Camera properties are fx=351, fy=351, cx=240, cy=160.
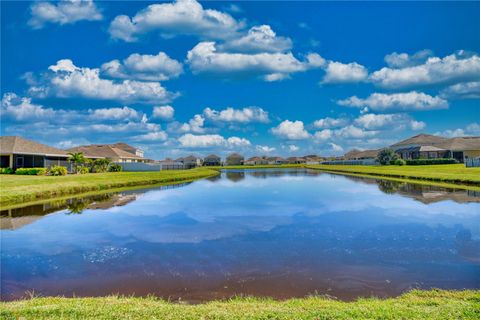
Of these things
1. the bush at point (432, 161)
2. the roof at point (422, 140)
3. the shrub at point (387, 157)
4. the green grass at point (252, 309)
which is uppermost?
the roof at point (422, 140)

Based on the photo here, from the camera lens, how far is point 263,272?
8.73 metres

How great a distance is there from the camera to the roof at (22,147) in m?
42.2

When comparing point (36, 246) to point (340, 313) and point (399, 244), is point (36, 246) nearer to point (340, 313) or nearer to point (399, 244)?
point (340, 313)

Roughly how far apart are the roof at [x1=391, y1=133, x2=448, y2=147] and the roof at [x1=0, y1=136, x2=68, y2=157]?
81021mm

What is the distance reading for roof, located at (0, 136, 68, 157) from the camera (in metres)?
42.2

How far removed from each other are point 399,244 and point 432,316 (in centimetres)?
645

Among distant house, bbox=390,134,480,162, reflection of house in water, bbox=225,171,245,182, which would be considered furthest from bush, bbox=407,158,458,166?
reflection of house in water, bbox=225,171,245,182

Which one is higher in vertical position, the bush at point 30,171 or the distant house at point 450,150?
the distant house at point 450,150

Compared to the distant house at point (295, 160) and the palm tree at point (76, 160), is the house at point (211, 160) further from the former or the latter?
the palm tree at point (76, 160)

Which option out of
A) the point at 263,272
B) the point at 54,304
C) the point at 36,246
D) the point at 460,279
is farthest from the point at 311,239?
the point at 36,246

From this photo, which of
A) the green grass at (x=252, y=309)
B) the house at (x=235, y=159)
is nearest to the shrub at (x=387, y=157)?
the green grass at (x=252, y=309)

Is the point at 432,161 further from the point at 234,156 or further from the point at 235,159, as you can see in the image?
the point at 234,156

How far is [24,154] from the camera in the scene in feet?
144

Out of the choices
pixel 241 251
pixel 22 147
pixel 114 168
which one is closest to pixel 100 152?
pixel 114 168
